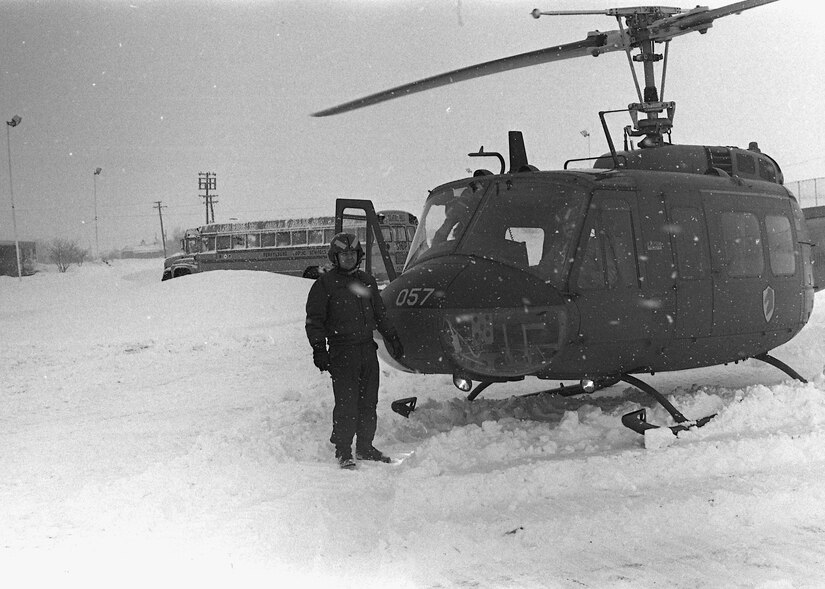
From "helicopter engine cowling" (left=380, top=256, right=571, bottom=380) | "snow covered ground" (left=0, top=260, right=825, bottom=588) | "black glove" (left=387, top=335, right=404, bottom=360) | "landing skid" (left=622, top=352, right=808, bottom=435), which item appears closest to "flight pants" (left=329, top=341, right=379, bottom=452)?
"black glove" (left=387, top=335, right=404, bottom=360)

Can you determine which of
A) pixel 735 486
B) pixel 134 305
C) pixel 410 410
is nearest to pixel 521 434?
pixel 410 410

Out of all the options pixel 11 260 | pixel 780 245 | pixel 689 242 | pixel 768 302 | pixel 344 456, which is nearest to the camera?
pixel 344 456

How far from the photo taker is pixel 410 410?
7.90 m

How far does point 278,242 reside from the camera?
31047mm

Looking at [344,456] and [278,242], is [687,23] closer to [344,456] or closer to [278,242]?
[344,456]

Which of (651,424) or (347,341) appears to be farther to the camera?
(651,424)

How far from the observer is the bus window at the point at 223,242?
1251 inches

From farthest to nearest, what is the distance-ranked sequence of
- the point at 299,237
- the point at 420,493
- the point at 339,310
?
the point at 299,237 < the point at 339,310 < the point at 420,493

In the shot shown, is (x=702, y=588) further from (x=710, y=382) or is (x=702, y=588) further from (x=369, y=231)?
(x=710, y=382)

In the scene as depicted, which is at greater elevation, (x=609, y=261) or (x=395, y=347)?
(x=609, y=261)

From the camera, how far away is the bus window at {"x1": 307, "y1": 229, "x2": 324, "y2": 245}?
3036 cm

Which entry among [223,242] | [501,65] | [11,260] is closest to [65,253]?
[11,260]

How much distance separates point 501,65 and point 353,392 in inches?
173

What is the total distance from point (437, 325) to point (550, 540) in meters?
2.40
